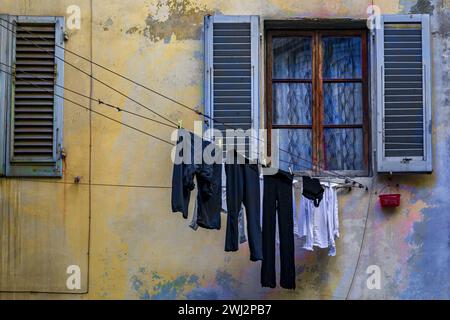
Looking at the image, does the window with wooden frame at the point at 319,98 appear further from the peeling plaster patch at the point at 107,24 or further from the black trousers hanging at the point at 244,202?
the peeling plaster patch at the point at 107,24

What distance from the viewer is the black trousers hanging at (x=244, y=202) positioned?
9555mm

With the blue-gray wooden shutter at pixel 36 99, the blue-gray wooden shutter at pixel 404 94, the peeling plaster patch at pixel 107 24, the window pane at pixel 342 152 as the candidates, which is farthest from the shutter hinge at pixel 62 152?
the blue-gray wooden shutter at pixel 404 94

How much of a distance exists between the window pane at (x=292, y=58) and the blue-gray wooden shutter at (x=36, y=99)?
200cm

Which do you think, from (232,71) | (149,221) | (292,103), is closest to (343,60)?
(292,103)

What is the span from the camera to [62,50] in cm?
1030

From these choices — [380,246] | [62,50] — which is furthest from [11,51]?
[380,246]

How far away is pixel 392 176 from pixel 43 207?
3.16 meters

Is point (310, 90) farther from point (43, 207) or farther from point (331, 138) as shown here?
point (43, 207)

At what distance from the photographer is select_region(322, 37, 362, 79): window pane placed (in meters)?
10.6

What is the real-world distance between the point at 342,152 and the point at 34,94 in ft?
9.43

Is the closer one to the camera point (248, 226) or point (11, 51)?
point (248, 226)

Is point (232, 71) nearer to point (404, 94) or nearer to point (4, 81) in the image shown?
point (404, 94)

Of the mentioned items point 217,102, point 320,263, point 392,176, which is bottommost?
point 320,263

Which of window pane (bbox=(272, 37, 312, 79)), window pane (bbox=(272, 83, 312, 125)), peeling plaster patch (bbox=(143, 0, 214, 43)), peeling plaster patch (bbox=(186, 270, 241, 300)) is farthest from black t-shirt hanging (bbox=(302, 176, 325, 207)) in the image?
peeling plaster patch (bbox=(143, 0, 214, 43))
